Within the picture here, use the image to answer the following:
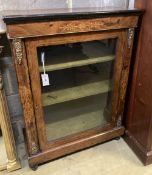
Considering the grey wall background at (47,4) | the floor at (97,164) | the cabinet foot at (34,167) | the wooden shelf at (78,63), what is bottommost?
the floor at (97,164)

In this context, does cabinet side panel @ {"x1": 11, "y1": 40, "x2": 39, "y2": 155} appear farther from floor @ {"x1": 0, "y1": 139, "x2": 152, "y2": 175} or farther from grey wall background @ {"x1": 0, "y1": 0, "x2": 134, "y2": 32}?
grey wall background @ {"x1": 0, "y1": 0, "x2": 134, "y2": 32}

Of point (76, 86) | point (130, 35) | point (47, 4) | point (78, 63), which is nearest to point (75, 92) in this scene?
point (76, 86)

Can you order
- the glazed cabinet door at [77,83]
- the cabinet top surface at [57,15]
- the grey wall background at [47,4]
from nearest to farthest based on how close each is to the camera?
the cabinet top surface at [57,15] → the glazed cabinet door at [77,83] → the grey wall background at [47,4]

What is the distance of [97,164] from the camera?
1.42 metres

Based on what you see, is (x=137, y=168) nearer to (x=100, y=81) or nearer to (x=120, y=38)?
(x=100, y=81)

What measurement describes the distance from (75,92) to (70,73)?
145mm

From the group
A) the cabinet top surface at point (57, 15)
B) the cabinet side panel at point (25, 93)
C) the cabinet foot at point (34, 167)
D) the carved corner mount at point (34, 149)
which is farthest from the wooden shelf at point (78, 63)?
the cabinet foot at point (34, 167)

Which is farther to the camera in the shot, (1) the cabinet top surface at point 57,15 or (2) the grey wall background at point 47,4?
(2) the grey wall background at point 47,4

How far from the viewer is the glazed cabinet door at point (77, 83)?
1.13m

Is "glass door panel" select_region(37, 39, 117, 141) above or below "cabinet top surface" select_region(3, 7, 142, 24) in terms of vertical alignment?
below

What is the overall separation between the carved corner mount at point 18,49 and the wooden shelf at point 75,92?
296 millimetres

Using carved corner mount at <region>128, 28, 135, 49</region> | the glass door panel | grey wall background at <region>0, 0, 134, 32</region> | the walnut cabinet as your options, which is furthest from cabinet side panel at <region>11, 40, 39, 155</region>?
carved corner mount at <region>128, 28, 135, 49</region>

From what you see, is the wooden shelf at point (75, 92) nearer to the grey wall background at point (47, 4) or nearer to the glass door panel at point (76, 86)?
the glass door panel at point (76, 86)

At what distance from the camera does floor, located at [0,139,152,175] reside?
1.36m
